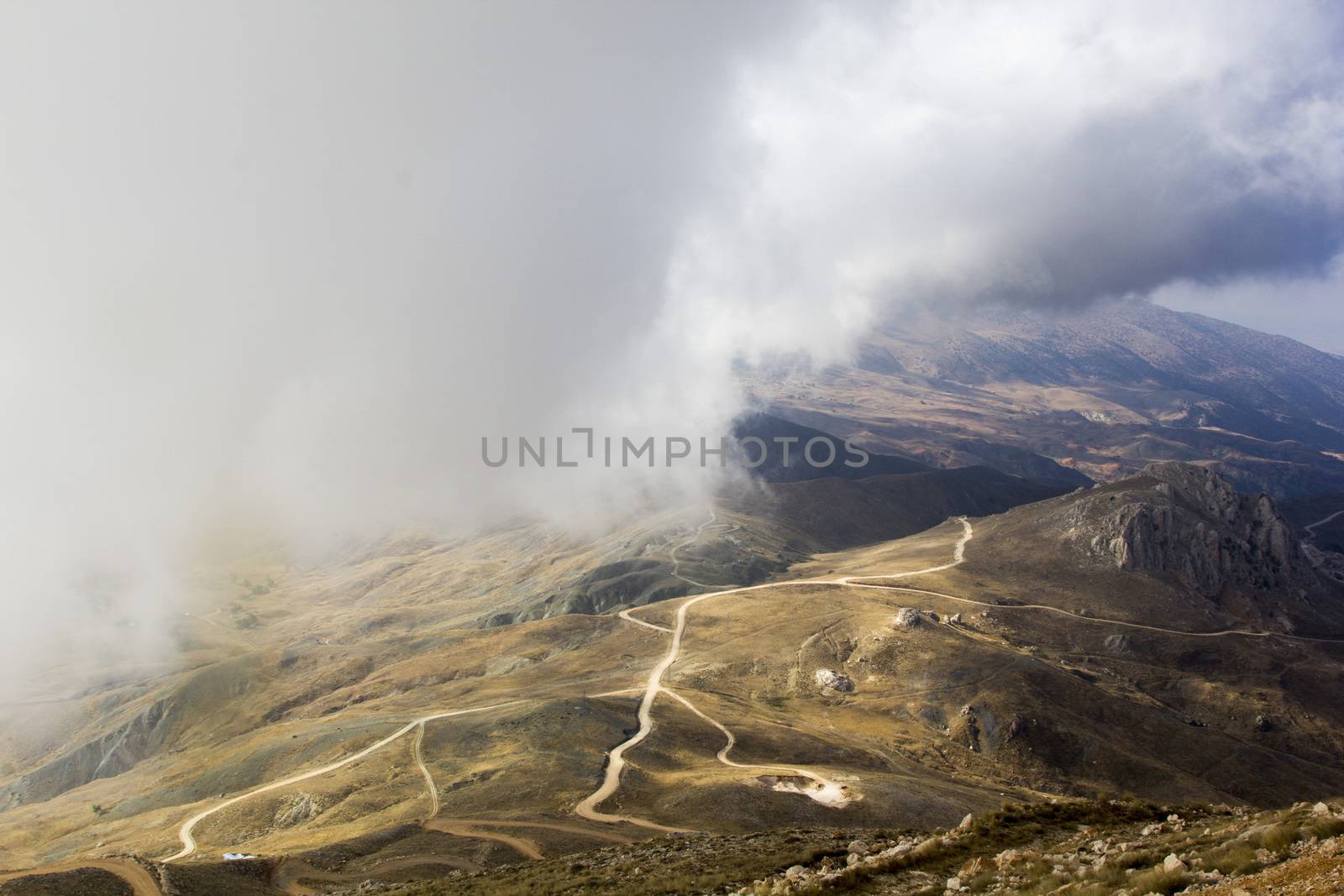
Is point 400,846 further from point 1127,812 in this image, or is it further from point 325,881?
point 1127,812

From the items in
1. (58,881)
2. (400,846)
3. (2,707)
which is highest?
(58,881)

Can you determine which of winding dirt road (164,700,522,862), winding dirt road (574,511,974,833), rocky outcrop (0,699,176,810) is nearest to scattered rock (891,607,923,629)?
winding dirt road (574,511,974,833)

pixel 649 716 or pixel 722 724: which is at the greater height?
pixel 649 716

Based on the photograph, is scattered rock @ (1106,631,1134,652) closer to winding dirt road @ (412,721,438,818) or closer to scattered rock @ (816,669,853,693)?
scattered rock @ (816,669,853,693)

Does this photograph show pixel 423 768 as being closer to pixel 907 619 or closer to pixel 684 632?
pixel 684 632

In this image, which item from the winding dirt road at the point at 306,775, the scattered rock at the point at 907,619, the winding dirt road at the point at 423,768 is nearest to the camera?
the winding dirt road at the point at 423,768

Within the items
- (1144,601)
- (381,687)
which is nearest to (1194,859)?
(381,687)

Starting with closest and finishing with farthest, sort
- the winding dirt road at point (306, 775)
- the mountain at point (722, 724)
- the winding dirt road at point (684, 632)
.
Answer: the mountain at point (722, 724), the winding dirt road at point (684, 632), the winding dirt road at point (306, 775)

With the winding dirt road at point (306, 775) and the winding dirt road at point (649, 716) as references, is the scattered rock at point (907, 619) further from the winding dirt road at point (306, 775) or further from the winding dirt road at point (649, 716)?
the winding dirt road at point (306, 775)

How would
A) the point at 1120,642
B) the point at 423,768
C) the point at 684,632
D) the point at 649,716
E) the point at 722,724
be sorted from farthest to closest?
the point at 684,632, the point at 1120,642, the point at 649,716, the point at 722,724, the point at 423,768

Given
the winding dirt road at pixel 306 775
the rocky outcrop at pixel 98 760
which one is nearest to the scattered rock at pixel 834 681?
the winding dirt road at pixel 306 775

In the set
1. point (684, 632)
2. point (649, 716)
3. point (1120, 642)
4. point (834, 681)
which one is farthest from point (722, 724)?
point (1120, 642)
